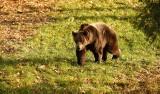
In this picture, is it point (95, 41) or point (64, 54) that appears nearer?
point (95, 41)

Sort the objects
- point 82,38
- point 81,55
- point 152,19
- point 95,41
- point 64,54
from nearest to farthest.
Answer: point 82,38 → point 152,19 → point 81,55 → point 95,41 → point 64,54

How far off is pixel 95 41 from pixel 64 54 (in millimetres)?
2153

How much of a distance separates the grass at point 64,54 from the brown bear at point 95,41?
45 cm

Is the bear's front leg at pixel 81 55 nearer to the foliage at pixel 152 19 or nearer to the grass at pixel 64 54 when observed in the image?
the grass at pixel 64 54

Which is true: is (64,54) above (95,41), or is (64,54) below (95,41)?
below

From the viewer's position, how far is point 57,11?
20328 millimetres

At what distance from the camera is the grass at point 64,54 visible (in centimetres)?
1127

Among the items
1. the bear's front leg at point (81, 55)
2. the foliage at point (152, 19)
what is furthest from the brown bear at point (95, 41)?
the foliage at point (152, 19)

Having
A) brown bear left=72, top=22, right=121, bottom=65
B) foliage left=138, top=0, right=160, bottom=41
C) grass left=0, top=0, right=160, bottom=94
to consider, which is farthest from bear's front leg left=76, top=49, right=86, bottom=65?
foliage left=138, top=0, right=160, bottom=41

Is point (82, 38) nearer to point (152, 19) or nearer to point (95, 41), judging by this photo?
point (95, 41)

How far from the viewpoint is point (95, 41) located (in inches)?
497

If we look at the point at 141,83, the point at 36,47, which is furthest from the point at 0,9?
the point at 141,83

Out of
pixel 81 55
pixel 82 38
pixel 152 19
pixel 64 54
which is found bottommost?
pixel 64 54

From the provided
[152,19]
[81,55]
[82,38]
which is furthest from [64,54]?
[152,19]
